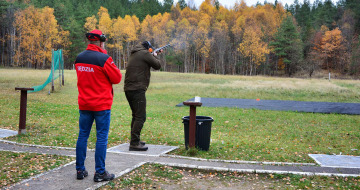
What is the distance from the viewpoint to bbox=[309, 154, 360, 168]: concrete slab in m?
5.42

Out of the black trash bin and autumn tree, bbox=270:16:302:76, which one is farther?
autumn tree, bbox=270:16:302:76

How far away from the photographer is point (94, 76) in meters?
4.08

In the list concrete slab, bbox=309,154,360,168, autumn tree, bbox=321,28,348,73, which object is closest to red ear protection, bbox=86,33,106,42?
concrete slab, bbox=309,154,360,168

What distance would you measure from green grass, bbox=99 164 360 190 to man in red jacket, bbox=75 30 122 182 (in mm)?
464

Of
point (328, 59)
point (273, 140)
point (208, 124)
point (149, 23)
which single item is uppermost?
point (149, 23)

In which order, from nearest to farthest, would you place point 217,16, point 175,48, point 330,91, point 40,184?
point 40,184, point 330,91, point 175,48, point 217,16

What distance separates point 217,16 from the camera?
251 ft

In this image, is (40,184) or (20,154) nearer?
(40,184)

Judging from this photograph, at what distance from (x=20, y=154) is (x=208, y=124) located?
360cm

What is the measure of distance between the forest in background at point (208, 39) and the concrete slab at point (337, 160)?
175 feet

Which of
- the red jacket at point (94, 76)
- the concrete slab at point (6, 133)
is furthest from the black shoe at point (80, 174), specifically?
the concrete slab at point (6, 133)

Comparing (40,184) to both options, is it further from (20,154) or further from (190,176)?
(190,176)

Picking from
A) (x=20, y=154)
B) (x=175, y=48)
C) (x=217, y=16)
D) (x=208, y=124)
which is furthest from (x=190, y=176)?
(x=217, y=16)

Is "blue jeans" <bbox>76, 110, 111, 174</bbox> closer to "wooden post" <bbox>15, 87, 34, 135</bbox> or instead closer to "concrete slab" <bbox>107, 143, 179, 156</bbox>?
"concrete slab" <bbox>107, 143, 179, 156</bbox>
